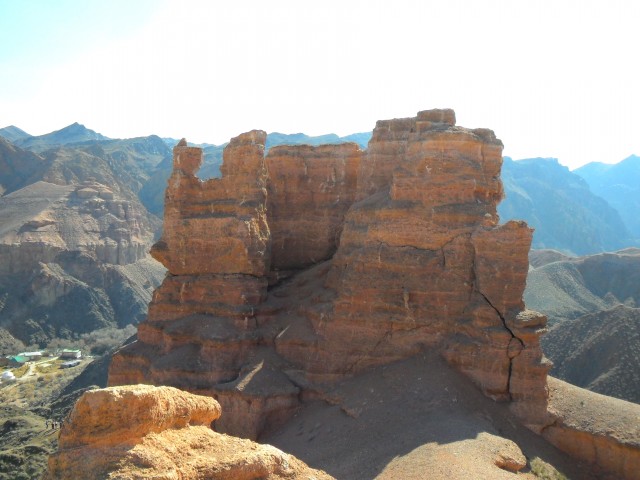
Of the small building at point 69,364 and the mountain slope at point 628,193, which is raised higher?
the mountain slope at point 628,193

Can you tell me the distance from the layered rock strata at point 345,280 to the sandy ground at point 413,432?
2.73ft

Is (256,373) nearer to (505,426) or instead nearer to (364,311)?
(364,311)

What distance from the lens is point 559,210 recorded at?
522 feet

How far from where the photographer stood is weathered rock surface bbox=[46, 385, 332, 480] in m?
10.2

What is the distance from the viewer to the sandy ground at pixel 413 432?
60.4ft

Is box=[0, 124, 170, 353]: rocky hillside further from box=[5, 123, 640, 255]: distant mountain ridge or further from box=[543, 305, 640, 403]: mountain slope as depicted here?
box=[543, 305, 640, 403]: mountain slope

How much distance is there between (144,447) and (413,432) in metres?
11.9

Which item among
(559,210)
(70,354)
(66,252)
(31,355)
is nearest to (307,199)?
(70,354)

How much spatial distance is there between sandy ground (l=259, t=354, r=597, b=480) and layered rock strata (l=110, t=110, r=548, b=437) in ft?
2.73

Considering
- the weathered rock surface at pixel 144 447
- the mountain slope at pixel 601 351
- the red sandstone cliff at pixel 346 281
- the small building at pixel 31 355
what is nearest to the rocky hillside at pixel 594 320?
the mountain slope at pixel 601 351

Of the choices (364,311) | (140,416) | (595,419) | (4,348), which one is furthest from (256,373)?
(4,348)

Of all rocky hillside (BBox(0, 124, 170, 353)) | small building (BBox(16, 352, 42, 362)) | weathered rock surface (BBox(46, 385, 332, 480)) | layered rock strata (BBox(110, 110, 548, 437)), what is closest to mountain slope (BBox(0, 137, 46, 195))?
rocky hillside (BBox(0, 124, 170, 353))

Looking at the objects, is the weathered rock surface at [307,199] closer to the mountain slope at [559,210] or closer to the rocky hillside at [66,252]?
the rocky hillside at [66,252]

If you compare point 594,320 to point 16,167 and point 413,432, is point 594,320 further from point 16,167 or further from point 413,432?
point 16,167
